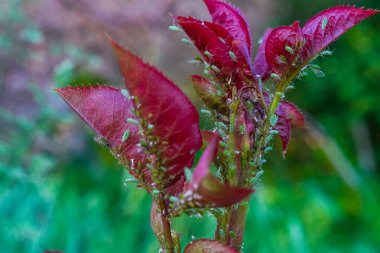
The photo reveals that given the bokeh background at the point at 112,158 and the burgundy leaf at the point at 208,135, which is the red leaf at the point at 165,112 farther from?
the bokeh background at the point at 112,158

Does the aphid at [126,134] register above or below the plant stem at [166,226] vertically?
above

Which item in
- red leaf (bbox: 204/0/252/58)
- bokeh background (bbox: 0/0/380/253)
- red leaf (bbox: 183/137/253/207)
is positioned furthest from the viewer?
bokeh background (bbox: 0/0/380/253)

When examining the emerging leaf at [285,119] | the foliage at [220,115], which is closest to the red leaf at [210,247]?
the foliage at [220,115]

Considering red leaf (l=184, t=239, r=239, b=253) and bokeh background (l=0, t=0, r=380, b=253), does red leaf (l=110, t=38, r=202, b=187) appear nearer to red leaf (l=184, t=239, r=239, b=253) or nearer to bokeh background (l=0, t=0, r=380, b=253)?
red leaf (l=184, t=239, r=239, b=253)

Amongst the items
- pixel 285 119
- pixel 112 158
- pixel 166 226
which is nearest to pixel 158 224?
pixel 166 226

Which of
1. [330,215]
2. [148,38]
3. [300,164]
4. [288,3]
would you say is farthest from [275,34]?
[288,3]

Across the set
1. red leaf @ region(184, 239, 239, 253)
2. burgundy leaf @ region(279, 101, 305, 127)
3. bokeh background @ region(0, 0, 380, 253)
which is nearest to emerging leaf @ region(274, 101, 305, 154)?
burgundy leaf @ region(279, 101, 305, 127)
